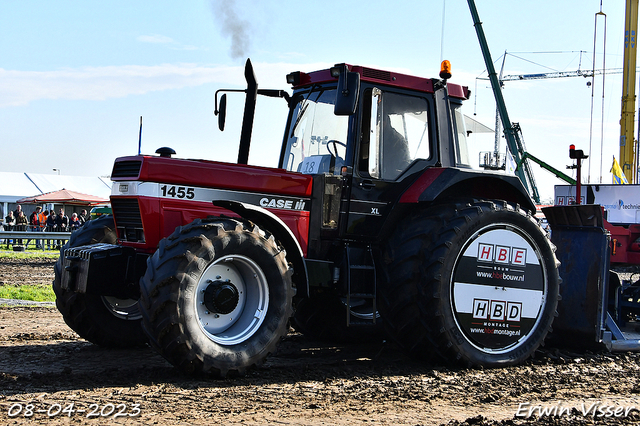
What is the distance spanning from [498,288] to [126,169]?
349cm

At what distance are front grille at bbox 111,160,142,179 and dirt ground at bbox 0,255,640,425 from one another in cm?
160

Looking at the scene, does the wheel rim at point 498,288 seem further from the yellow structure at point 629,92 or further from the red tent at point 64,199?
the yellow structure at point 629,92

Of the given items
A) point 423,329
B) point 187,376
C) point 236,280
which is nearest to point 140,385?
point 187,376

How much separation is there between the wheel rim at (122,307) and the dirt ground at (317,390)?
34cm

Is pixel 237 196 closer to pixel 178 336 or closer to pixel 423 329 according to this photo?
pixel 178 336

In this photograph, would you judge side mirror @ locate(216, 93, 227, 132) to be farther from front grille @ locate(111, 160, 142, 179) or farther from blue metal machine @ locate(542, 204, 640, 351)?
blue metal machine @ locate(542, 204, 640, 351)

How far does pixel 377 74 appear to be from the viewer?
6211 mm

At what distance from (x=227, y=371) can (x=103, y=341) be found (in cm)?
189

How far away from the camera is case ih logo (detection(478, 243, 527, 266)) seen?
6117 millimetres

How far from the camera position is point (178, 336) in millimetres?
4789

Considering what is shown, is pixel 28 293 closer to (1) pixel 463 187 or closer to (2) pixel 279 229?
(2) pixel 279 229

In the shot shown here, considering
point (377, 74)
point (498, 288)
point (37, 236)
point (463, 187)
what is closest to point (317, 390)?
point (498, 288)

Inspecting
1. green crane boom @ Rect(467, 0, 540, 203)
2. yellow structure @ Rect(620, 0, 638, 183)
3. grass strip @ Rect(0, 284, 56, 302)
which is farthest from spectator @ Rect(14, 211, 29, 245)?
yellow structure @ Rect(620, 0, 638, 183)

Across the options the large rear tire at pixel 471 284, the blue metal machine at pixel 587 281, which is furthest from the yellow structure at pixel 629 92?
the large rear tire at pixel 471 284
